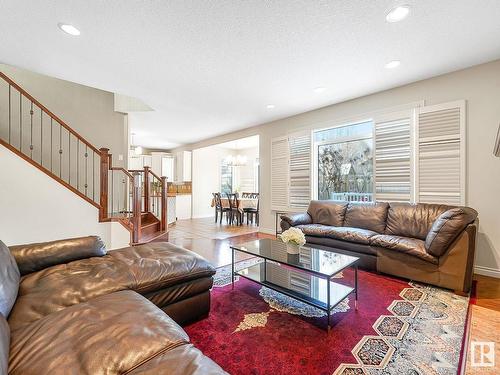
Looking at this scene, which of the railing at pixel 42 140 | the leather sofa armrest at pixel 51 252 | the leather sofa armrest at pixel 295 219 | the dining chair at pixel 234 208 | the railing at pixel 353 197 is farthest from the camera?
the dining chair at pixel 234 208

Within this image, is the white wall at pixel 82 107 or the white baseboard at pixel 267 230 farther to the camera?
the white baseboard at pixel 267 230

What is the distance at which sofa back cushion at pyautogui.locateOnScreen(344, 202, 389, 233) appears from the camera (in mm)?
3355

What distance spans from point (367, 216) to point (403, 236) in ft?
1.70

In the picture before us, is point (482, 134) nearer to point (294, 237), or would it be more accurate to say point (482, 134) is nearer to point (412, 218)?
point (412, 218)

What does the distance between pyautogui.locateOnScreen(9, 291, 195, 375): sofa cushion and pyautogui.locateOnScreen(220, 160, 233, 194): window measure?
797 cm

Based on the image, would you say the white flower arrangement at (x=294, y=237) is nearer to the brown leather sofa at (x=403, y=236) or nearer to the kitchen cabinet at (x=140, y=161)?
the brown leather sofa at (x=403, y=236)

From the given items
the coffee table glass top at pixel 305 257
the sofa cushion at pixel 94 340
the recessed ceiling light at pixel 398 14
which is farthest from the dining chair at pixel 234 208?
the sofa cushion at pixel 94 340

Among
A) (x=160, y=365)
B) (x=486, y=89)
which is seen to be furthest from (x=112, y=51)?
(x=486, y=89)

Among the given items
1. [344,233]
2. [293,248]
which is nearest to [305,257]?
[293,248]

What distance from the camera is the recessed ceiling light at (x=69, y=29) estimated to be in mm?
2185

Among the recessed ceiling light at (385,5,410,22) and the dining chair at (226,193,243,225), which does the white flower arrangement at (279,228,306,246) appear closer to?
the recessed ceiling light at (385,5,410,22)

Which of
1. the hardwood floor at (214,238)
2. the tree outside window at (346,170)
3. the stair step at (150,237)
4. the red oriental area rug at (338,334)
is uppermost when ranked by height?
the tree outside window at (346,170)

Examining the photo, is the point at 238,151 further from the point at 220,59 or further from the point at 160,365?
the point at 160,365

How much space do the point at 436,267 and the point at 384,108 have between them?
2413mm
